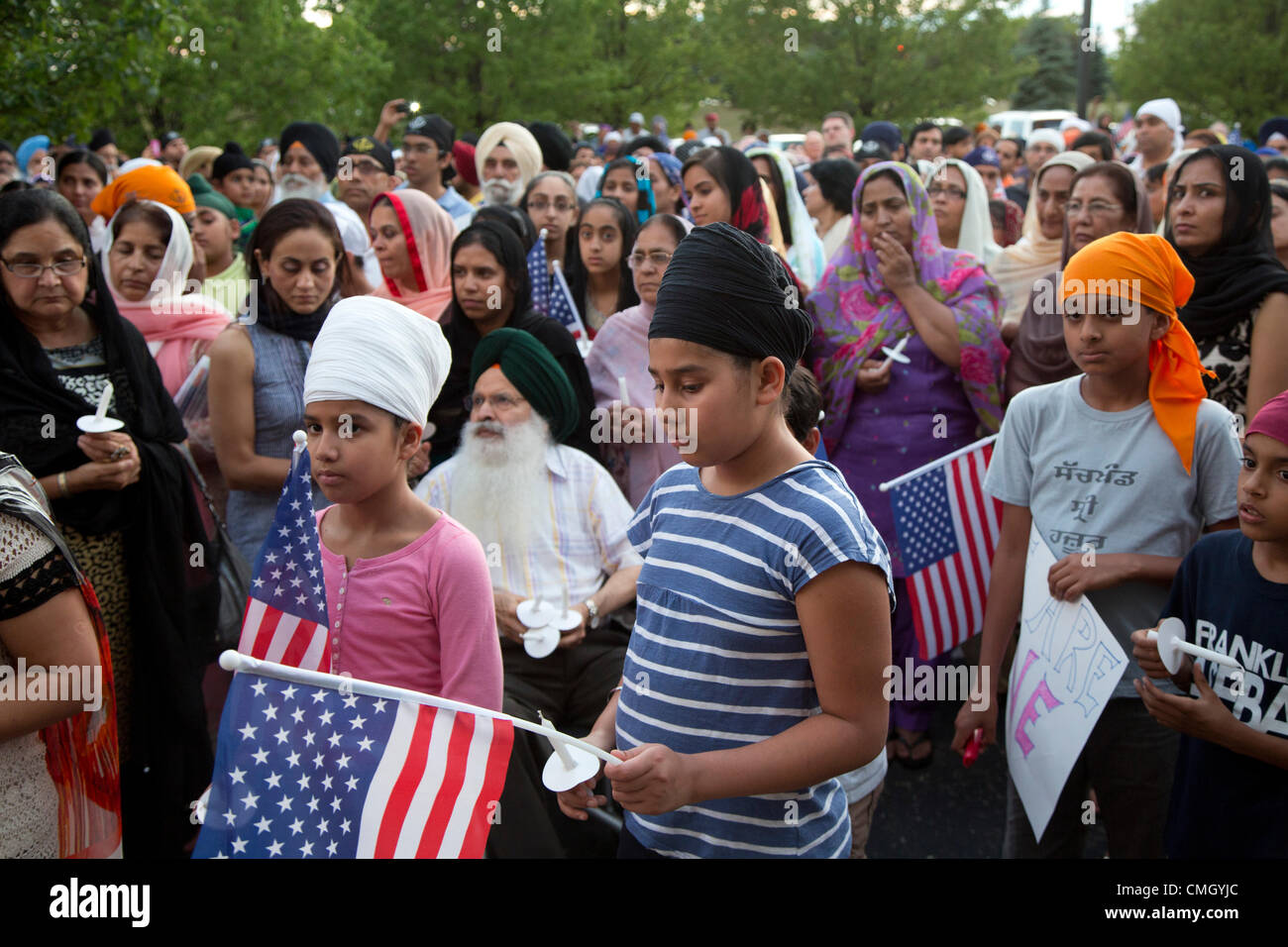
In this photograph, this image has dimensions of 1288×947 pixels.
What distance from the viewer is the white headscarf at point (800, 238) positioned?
5992 mm

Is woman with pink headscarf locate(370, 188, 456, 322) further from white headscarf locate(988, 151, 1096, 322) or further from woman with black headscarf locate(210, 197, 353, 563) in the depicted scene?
white headscarf locate(988, 151, 1096, 322)

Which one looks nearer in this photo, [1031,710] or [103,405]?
[1031,710]

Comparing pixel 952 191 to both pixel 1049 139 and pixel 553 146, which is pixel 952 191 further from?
pixel 1049 139

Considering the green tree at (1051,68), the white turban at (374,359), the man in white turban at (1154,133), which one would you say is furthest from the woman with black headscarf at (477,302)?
the green tree at (1051,68)

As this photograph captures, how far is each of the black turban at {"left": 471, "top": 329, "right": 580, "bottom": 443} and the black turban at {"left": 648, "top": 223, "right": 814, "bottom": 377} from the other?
1.84m

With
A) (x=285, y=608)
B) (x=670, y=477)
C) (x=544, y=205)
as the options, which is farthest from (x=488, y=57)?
(x=670, y=477)

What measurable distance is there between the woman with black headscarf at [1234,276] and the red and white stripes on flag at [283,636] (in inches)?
120

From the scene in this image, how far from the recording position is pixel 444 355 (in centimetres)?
281

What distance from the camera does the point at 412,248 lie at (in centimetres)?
530

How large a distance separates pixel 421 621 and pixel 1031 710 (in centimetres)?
175

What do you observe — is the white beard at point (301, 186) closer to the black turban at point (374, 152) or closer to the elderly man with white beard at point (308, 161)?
the elderly man with white beard at point (308, 161)

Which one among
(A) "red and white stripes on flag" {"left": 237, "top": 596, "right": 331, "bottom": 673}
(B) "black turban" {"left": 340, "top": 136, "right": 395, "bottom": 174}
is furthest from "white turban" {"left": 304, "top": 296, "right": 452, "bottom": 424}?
(B) "black turban" {"left": 340, "top": 136, "right": 395, "bottom": 174}
